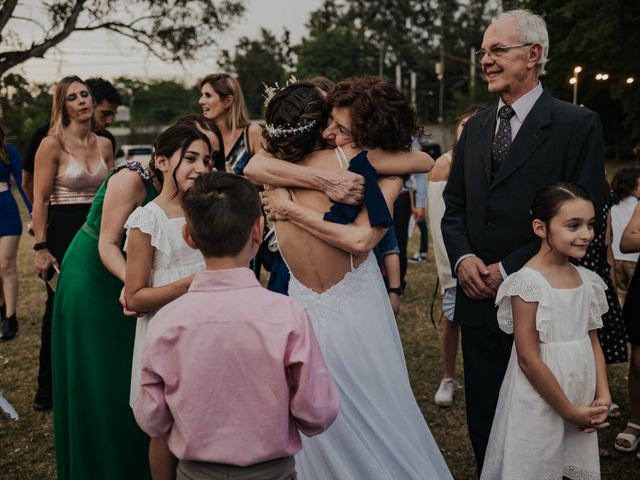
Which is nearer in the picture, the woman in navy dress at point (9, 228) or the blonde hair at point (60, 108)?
the blonde hair at point (60, 108)

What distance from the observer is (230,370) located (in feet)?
5.94

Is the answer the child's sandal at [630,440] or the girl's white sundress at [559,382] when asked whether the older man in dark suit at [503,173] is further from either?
the child's sandal at [630,440]

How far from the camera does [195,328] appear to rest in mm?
1804

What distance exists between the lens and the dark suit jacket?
9.45 ft

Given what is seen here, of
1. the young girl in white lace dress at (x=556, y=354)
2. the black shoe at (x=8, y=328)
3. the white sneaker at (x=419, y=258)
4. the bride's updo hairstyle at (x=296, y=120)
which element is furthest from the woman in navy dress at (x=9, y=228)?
the white sneaker at (x=419, y=258)

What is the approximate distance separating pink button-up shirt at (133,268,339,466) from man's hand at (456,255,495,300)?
138 centimetres

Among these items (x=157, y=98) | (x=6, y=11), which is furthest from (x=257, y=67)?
(x=6, y=11)

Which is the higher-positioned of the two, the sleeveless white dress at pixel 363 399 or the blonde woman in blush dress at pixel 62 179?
the blonde woman in blush dress at pixel 62 179

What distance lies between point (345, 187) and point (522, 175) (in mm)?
939

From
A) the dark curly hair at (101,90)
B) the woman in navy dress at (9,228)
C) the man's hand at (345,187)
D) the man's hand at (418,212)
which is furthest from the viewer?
the man's hand at (418,212)

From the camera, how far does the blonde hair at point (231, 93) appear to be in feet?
15.2

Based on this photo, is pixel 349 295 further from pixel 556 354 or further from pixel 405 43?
pixel 405 43

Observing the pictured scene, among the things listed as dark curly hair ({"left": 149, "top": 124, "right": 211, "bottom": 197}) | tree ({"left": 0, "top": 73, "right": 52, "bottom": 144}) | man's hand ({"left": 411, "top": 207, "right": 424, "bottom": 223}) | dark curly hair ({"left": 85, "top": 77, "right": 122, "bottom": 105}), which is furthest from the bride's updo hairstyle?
tree ({"left": 0, "top": 73, "right": 52, "bottom": 144})

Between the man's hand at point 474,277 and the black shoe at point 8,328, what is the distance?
5064 millimetres
